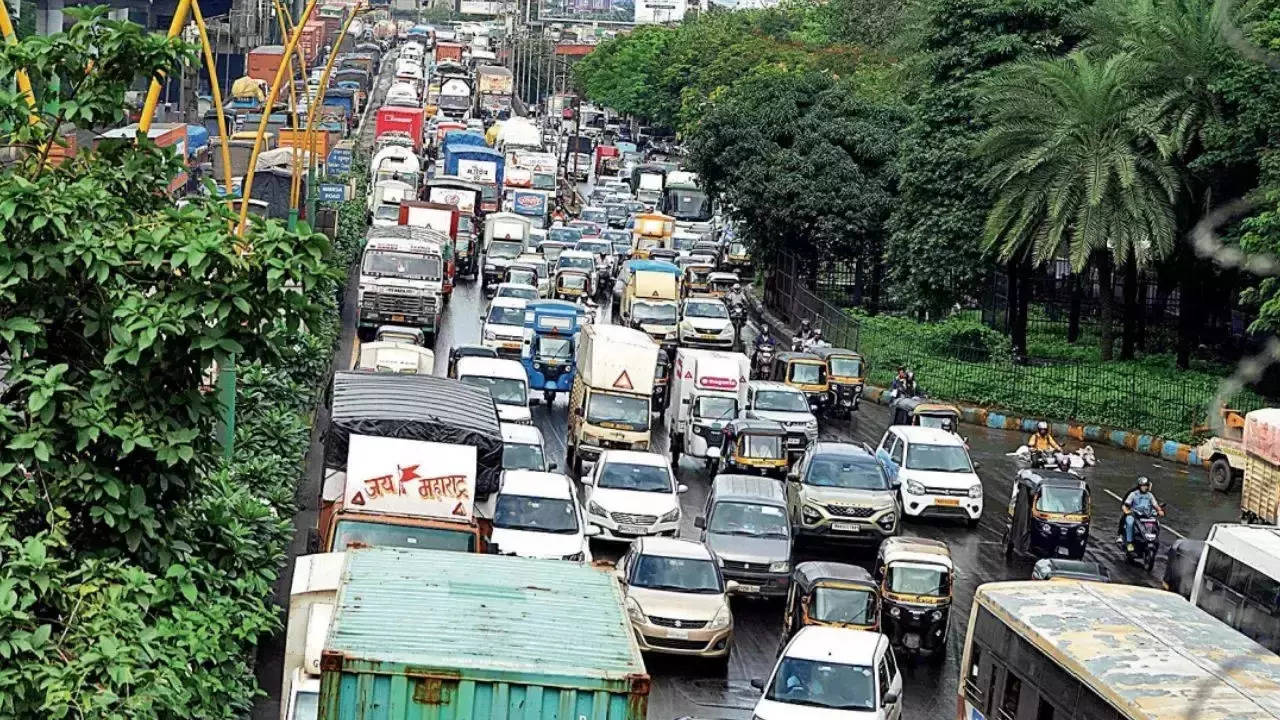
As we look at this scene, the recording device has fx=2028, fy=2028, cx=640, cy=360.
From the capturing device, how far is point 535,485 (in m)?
27.7

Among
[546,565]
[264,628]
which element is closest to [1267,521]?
[546,565]

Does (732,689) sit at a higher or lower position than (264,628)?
lower

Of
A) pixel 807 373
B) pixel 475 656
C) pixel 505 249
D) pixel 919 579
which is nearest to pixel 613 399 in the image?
pixel 807 373

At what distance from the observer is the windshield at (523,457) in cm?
3200

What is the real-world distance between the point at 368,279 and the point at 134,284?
Answer: 36.8 metres

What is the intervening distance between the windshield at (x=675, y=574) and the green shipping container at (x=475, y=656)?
891 cm

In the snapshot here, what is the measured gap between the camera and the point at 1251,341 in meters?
49.9

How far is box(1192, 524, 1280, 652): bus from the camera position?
23.2 meters

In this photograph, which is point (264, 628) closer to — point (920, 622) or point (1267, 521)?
point (920, 622)

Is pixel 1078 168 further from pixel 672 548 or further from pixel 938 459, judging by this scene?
pixel 672 548

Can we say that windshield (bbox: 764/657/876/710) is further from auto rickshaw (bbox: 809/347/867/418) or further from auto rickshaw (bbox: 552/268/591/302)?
auto rickshaw (bbox: 552/268/591/302)

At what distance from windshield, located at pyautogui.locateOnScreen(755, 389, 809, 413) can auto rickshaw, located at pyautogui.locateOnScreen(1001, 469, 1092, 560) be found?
8.44 meters

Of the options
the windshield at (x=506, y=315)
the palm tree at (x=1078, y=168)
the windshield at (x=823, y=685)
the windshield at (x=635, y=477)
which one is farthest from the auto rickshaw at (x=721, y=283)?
the windshield at (x=823, y=685)

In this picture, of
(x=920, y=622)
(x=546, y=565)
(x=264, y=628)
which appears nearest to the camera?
(x=264, y=628)
